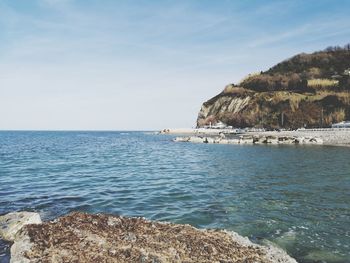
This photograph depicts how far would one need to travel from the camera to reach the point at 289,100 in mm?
136250

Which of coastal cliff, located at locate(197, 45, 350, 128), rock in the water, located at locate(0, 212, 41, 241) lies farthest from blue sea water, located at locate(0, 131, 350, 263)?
coastal cliff, located at locate(197, 45, 350, 128)

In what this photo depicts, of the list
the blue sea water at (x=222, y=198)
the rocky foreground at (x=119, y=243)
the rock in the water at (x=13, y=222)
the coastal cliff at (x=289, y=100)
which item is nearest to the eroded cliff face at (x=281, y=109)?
the coastal cliff at (x=289, y=100)

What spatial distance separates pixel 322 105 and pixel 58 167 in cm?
10696

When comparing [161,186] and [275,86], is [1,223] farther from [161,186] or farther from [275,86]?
[275,86]

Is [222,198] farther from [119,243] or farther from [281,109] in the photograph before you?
[281,109]

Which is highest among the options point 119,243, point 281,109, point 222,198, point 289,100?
point 289,100

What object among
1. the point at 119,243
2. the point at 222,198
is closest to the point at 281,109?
the point at 222,198

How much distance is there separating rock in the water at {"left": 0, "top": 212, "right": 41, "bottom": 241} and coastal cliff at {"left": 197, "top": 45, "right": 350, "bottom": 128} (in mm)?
113879

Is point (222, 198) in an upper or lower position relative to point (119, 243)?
lower

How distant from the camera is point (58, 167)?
42250 millimetres

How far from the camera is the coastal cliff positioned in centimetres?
12262

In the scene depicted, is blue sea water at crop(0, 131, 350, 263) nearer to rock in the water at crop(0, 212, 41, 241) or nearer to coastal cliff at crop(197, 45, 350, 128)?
rock in the water at crop(0, 212, 41, 241)

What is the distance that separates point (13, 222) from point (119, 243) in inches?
219

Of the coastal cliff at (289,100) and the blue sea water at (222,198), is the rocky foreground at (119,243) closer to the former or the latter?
the blue sea water at (222,198)
